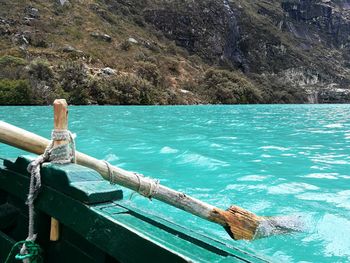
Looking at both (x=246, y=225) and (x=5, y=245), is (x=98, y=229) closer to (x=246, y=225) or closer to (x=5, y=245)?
(x=5, y=245)

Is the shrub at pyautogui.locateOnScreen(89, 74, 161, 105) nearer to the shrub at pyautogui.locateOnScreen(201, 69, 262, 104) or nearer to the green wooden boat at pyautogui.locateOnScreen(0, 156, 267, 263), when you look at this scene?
the shrub at pyautogui.locateOnScreen(201, 69, 262, 104)

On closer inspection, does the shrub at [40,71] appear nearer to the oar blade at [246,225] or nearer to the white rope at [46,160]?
the oar blade at [246,225]

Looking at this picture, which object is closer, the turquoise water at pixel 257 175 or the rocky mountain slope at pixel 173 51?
the turquoise water at pixel 257 175

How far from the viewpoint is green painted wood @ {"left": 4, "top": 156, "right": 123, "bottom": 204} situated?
7.27 feet

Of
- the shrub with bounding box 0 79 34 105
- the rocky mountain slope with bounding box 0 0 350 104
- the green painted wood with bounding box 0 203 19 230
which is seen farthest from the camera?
the rocky mountain slope with bounding box 0 0 350 104

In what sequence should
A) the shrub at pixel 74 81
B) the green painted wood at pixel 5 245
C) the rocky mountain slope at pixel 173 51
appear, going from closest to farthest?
the green painted wood at pixel 5 245 → the shrub at pixel 74 81 → the rocky mountain slope at pixel 173 51

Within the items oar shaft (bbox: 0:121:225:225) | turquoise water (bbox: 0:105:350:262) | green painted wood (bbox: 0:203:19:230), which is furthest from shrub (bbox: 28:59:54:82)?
green painted wood (bbox: 0:203:19:230)

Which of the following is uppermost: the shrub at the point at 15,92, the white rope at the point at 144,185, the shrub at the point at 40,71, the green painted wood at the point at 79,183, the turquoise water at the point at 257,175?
the green painted wood at the point at 79,183

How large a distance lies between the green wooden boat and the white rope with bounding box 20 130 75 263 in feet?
0.15

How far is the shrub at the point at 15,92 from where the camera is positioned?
1554 inches

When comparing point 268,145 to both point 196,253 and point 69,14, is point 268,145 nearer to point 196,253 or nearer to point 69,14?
point 196,253

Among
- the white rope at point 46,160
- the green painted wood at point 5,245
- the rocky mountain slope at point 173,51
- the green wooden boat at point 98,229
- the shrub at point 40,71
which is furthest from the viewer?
the rocky mountain slope at point 173,51

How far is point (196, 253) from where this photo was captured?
6.22 feet

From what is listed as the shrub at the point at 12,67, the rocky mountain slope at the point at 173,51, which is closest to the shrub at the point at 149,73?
the rocky mountain slope at the point at 173,51
